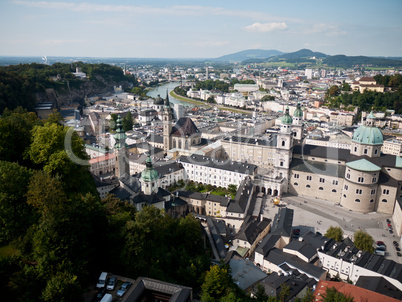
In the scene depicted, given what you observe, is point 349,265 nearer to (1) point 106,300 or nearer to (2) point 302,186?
(2) point 302,186

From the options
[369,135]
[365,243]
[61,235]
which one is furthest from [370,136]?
[61,235]

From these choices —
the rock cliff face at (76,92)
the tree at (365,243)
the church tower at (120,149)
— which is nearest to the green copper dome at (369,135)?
the tree at (365,243)

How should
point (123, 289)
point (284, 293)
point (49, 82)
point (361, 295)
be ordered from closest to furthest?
point (123, 289) → point (361, 295) → point (284, 293) → point (49, 82)

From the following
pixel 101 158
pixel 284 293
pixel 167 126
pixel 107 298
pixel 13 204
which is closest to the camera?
pixel 107 298

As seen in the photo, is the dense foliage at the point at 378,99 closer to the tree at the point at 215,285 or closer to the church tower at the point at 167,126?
the church tower at the point at 167,126

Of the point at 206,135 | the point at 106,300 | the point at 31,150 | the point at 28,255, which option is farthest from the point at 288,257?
the point at 206,135

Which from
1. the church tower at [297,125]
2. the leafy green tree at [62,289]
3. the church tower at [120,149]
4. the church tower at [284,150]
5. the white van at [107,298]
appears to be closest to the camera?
the leafy green tree at [62,289]

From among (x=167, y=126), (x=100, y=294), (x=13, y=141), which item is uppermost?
(x=13, y=141)

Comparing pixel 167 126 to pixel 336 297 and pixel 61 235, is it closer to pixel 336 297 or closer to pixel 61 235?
pixel 61 235
